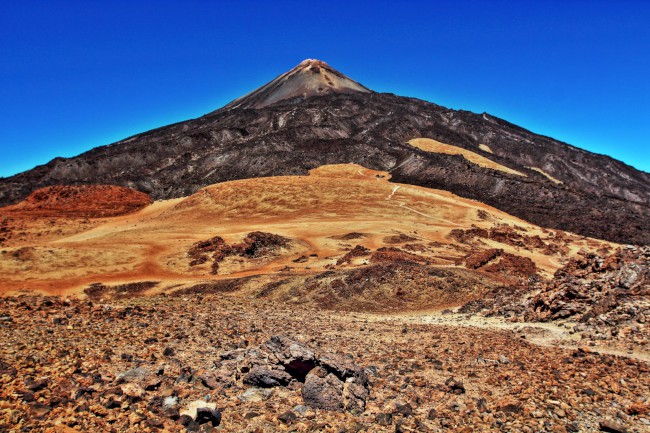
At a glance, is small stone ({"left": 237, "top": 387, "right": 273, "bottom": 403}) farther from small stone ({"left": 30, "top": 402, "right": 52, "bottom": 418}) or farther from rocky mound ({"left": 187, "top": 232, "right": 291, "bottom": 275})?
rocky mound ({"left": 187, "top": 232, "right": 291, "bottom": 275})

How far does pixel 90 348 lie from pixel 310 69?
179m

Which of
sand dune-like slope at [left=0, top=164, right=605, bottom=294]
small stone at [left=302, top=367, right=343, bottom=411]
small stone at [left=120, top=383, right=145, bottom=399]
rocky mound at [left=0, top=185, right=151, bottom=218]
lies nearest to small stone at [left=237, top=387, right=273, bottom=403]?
small stone at [left=302, top=367, right=343, bottom=411]

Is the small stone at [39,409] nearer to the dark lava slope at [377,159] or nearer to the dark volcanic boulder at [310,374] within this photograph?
the dark volcanic boulder at [310,374]

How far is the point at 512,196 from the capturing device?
2825 inches

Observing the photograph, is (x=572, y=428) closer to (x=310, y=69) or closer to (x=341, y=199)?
(x=341, y=199)

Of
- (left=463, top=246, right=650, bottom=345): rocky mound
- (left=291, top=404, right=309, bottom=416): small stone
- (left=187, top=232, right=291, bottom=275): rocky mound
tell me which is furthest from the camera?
(left=187, top=232, right=291, bottom=275): rocky mound

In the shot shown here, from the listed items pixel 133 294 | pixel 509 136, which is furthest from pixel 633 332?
pixel 509 136

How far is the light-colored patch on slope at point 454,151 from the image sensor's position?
95500 mm

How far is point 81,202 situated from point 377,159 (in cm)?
5601

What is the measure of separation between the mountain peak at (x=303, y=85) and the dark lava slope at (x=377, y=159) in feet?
5.44

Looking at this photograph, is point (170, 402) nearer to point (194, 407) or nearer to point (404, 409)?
point (194, 407)

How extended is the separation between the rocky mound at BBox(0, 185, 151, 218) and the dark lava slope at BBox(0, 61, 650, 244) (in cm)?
754

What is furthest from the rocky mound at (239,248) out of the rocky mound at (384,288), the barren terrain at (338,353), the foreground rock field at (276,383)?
the foreground rock field at (276,383)

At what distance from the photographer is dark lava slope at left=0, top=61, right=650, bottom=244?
71.2m
